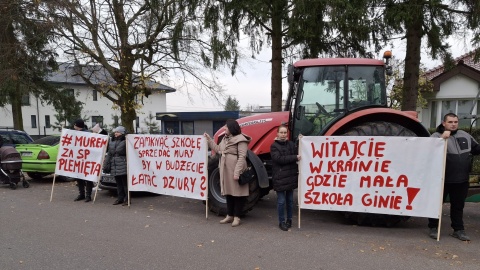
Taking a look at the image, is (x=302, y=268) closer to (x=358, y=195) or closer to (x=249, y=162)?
(x=358, y=195)

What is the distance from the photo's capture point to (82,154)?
757 centimetres

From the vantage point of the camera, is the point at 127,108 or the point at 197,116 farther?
the point at 197,116

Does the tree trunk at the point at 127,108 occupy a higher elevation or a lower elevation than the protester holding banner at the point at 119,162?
higher

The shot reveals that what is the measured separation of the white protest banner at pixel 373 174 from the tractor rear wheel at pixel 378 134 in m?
0.29

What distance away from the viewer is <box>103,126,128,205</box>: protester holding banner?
7.07 meters

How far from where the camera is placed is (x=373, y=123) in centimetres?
552

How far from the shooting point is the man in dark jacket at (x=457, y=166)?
15.5 ft

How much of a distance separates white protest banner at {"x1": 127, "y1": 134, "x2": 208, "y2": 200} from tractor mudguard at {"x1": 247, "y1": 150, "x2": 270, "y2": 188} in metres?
0.92

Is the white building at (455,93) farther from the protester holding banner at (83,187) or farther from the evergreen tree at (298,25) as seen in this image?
the protester holding banner at (83,187)

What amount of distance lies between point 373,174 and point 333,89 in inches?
60.1

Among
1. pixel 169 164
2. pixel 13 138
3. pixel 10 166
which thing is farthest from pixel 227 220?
pixel 13 138

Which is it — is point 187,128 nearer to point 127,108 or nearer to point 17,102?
point 127,108

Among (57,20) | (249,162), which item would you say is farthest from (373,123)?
(57,20)

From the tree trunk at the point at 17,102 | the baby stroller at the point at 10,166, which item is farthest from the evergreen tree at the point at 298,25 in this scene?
the tree trunk at the point at 17,102
